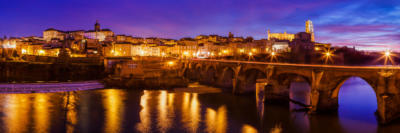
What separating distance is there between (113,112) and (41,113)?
6782 millimetres

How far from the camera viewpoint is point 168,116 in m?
25.5

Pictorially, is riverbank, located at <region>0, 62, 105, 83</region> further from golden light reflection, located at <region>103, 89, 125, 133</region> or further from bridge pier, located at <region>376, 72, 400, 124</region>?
bridge pier, located at <region>376, 72, 400, 124</region>

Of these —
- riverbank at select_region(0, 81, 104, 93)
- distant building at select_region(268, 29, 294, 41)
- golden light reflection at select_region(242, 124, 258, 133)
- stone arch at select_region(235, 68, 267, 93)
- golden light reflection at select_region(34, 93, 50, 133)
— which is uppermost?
distant building at select_region(268, 29, 294, 41)

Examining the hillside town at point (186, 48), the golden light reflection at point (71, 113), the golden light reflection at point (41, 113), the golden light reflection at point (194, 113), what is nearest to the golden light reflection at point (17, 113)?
the golden light reflection at point (41, 113)

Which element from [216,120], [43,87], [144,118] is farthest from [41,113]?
[43,87]

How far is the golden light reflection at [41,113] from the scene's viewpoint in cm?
2065

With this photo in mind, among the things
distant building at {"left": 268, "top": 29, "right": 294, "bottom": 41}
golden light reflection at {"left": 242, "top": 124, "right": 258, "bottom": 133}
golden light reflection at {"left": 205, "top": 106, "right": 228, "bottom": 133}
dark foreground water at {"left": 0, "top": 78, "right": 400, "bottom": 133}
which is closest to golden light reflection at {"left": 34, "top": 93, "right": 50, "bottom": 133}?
dark foreground water at {"left": 0, "top": 78, "right": 400, "bottom": 133}

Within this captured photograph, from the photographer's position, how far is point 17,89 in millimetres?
40156

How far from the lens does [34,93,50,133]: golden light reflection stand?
67.7 ft

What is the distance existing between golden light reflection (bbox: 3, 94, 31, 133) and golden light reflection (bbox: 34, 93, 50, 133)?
734 mm

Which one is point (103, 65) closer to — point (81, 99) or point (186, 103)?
point (81, 99)

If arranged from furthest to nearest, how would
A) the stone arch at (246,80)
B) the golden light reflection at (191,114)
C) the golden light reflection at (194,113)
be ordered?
1. the stone arch at (246,80)
2. the golden light reflection at (194,113)
3. the golden light reflection at (191,114)

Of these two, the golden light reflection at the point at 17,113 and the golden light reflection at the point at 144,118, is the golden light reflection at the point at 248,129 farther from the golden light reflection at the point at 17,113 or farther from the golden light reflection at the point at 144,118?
the golden light reflection at the point at 17,113

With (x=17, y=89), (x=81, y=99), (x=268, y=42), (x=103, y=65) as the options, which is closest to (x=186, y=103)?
(x=81, y=99)
